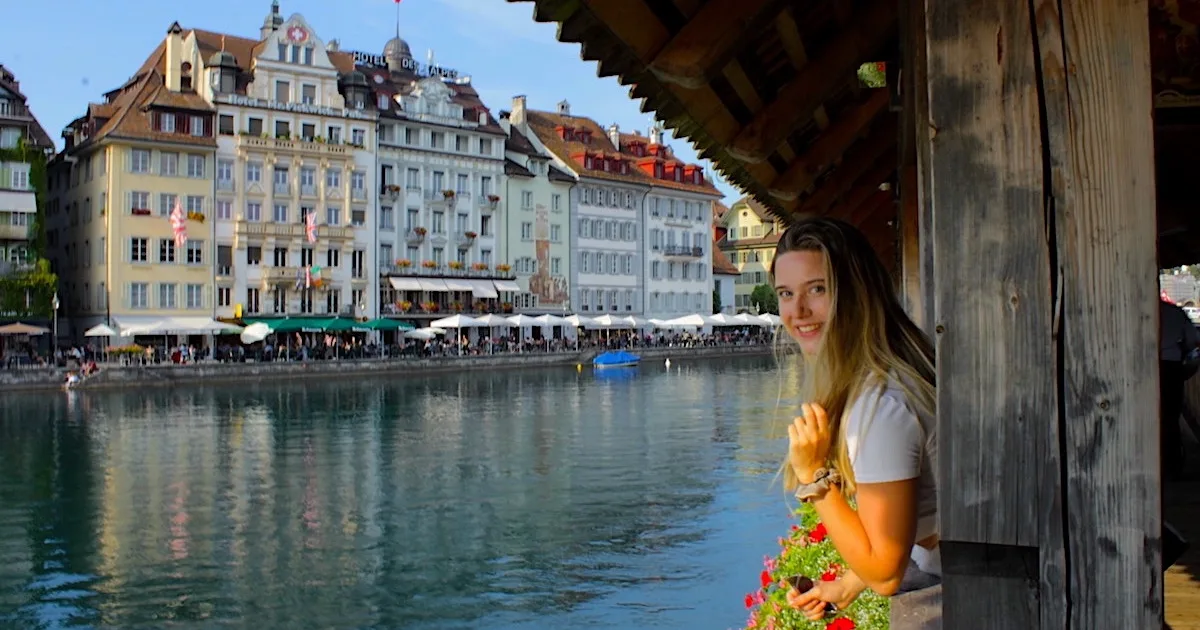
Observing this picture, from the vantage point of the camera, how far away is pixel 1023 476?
152cm

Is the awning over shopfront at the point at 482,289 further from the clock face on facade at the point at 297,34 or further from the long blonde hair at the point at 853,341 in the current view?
the long blonde hair at the point at 853,341

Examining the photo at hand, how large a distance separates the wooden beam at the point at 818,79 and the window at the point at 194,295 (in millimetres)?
39139

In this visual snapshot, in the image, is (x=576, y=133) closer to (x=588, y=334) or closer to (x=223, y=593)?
(x=588, y=334)

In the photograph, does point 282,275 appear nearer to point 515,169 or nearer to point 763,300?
point 515,169

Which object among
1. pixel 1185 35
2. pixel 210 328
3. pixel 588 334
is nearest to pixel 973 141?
pixel 1185 35

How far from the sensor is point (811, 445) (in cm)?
159

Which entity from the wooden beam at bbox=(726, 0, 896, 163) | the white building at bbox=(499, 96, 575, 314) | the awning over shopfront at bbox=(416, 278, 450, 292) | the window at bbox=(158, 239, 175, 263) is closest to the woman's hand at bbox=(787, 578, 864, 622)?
the wooden beam at bbox=(726, 0, 896, 163)

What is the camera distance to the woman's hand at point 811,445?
159 centimetres

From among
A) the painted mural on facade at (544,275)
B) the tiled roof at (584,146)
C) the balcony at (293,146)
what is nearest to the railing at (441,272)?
the painted mural on facade at (544,275)

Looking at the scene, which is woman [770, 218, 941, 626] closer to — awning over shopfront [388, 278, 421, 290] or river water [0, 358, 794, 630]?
river water [0, 358, 794, 630]

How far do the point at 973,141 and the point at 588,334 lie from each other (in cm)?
5242

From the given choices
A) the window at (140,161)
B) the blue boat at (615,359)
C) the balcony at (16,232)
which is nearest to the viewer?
the balcony at (16,232)

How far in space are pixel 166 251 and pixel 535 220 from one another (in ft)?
56.7

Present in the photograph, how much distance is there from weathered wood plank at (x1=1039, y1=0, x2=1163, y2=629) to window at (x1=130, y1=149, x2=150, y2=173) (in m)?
41.3
